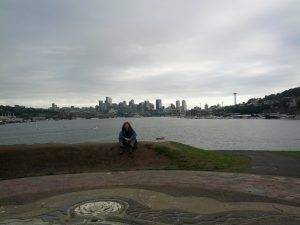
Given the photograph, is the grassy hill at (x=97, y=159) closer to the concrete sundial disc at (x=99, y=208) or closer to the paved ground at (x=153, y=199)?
the paved ground at (x=153, y=199)

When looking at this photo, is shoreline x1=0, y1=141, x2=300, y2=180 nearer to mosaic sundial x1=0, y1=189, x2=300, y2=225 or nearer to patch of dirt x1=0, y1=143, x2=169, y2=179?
patch of dirt x1=0, y1=143, x2=169, y2=179

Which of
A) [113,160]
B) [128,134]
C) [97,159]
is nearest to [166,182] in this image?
[113,160]

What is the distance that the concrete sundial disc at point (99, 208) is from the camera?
889 cm

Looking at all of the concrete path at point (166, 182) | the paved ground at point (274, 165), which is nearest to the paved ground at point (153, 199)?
the concrete path at point (166, 182)

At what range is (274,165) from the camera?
15406 mm

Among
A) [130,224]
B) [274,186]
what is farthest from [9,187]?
[274,186]

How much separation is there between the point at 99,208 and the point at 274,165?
8.52 meters

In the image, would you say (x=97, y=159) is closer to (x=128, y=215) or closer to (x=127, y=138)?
(x=127, y=138)

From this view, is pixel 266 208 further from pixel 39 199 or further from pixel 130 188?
pixel 39 199

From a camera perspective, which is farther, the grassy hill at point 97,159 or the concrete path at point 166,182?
the grassy hill at point 97,159

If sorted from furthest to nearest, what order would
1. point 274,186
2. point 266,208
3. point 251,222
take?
point 274,186 < point 266,208 < point 251,222

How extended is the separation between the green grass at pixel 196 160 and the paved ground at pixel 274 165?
1.37 ft

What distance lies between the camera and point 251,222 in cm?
788

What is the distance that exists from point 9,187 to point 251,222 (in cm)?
800
